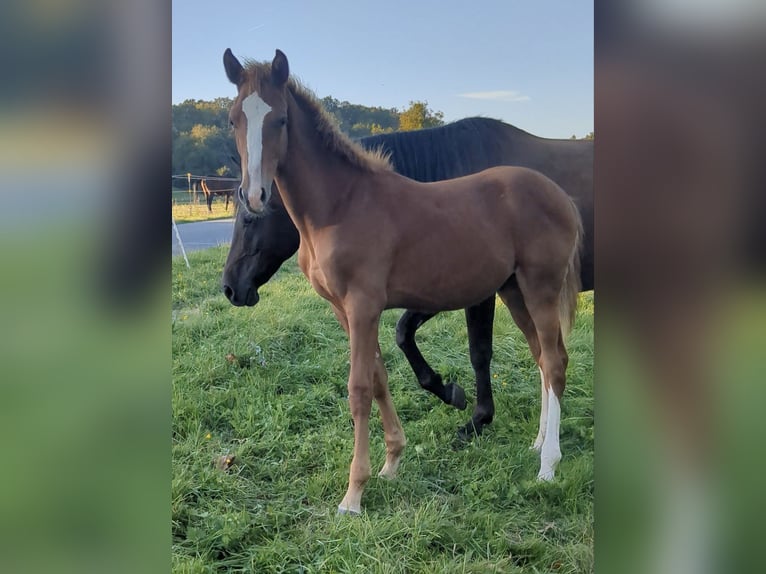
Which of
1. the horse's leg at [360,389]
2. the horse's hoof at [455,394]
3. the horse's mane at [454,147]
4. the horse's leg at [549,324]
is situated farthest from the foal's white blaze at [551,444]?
the horse's mane at [454,147]

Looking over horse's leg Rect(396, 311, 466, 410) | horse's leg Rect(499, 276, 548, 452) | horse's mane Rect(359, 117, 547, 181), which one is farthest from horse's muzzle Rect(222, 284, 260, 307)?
horse's leg Rect(499, 276, 548, 452)

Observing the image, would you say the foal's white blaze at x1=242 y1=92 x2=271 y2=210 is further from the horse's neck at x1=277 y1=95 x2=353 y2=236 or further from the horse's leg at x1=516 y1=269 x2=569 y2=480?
the horse's leg at x1=516 y1=269 x2=569 y2=480

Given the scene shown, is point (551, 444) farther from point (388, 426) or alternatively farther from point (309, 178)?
point (309, 178)

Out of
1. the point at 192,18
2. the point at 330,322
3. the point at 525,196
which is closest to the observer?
the point at 192,18

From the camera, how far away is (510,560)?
6.88 ft

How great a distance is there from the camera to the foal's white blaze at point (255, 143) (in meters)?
2.03

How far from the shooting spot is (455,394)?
272 centimetres
